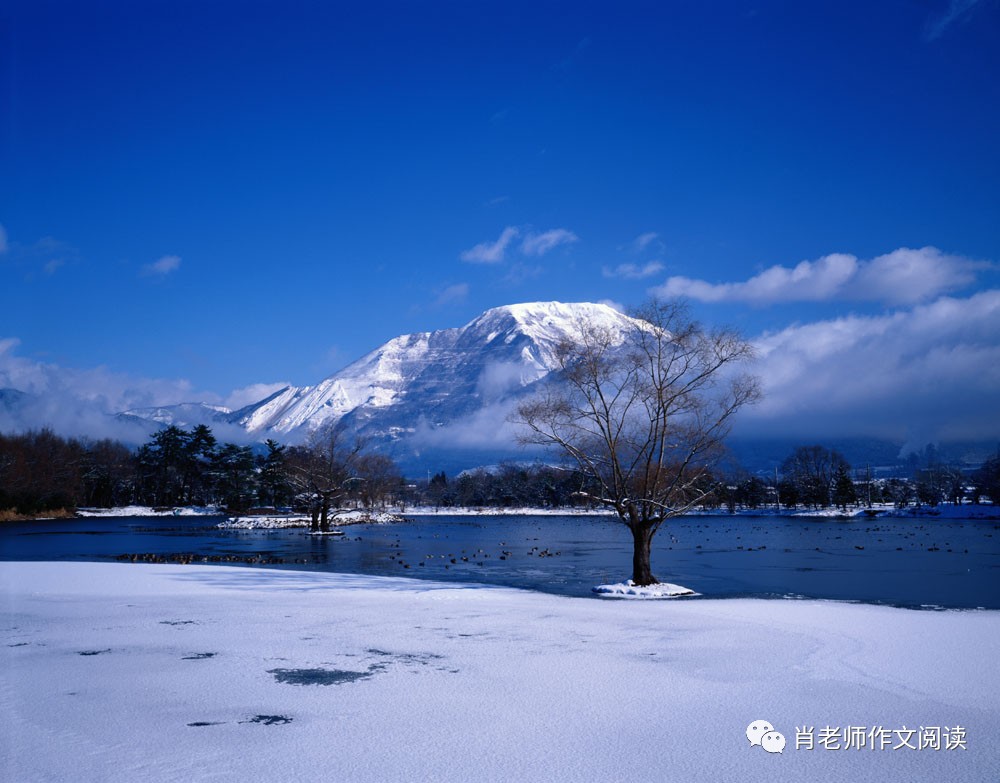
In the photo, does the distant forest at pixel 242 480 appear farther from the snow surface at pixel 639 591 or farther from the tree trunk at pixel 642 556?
the tree trunk at pixel 642 556

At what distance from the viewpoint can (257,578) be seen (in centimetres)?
2647

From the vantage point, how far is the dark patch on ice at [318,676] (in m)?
10.6

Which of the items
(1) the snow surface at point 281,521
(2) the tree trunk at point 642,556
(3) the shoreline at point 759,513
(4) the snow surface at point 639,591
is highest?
(2) the tree trunk at point 642,556

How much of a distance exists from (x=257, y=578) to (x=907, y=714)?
22.6 metres

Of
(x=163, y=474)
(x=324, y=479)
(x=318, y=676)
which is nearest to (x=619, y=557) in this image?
(x=318, y=676)

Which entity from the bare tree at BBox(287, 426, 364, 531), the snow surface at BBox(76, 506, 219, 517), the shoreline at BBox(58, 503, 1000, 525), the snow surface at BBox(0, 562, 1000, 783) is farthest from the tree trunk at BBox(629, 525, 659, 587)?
the snow surface at BBox(76, 506, 219, 517)

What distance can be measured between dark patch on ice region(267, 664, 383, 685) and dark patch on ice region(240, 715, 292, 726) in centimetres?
163

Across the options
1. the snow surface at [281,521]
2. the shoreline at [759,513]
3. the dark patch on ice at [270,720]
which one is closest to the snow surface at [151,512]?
the shoreline at [759,513]

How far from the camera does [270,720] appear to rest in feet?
28.7

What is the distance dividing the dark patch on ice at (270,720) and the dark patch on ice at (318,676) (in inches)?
64.0

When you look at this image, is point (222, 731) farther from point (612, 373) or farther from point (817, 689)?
point (612, 373)

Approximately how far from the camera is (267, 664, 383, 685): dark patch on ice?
1060 cm

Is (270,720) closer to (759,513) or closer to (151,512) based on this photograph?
(151,512)

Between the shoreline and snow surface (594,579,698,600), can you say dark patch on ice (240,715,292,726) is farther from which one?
the shoreline
